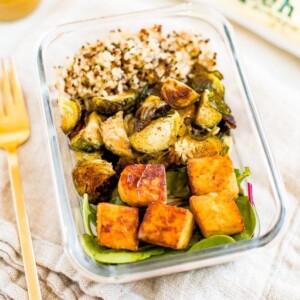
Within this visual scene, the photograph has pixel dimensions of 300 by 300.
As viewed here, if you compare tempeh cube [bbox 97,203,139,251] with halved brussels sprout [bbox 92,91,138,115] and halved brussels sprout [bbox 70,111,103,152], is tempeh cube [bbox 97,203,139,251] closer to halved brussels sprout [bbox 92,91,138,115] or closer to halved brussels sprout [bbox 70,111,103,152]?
halved brussels sprout [bbox 70,111,103,152]

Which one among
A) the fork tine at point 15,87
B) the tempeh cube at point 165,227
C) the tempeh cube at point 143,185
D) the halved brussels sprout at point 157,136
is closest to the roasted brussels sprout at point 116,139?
the halved brussels sprout at point 157,136

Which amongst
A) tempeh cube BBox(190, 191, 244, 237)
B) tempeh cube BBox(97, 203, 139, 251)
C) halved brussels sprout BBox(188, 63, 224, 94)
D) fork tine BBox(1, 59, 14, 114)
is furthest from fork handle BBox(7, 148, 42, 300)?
halved brussels sprout BBox(188, 63, 224, 94)

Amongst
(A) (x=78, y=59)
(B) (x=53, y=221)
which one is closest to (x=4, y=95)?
(A) (x=78, y=59)

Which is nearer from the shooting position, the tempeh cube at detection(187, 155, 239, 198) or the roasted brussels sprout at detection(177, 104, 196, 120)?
the tempeh cube at detection(187, 155, 239, 198)

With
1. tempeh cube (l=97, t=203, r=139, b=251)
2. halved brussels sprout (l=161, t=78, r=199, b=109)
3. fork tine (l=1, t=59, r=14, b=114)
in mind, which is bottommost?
fork tine (l=1, t=59, r=14, b=114)

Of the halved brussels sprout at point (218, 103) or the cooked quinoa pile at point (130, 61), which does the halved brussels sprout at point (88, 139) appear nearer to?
the cooked quinoa pile at point (130, 61)

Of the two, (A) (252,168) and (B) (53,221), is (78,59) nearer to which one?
(B) (53,221)
